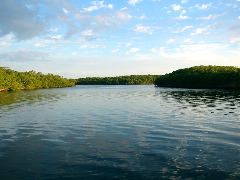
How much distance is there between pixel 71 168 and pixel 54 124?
83.9ft

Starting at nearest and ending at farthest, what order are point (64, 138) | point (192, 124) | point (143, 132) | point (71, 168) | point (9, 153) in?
1. point (71, 168)
2. point (9, 153)
3. point (64, 138)
4. point (143, 132)
5. point (192, 124)

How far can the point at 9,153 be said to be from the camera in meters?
31.3

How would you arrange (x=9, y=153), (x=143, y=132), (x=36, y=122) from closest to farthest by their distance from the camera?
(x=9, y=153)
(x=143, y=132)
(x=36, y=122)

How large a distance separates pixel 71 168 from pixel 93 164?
1.89 metres

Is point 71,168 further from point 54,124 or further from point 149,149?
point 54,124

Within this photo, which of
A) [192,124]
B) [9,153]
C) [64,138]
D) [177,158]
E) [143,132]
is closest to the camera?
[177,158]

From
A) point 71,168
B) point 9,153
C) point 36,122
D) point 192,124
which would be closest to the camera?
point 71,168

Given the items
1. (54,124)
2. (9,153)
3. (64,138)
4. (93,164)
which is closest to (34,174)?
(93,164)

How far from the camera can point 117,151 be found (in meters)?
31.8

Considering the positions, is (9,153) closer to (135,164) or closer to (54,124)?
(135,164)

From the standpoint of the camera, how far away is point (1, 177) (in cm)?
2417

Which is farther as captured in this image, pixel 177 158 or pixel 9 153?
pixel 9 153

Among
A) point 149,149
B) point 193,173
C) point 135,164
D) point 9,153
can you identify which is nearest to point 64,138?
point 9,153

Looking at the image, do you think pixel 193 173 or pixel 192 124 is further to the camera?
pixel 192 124
